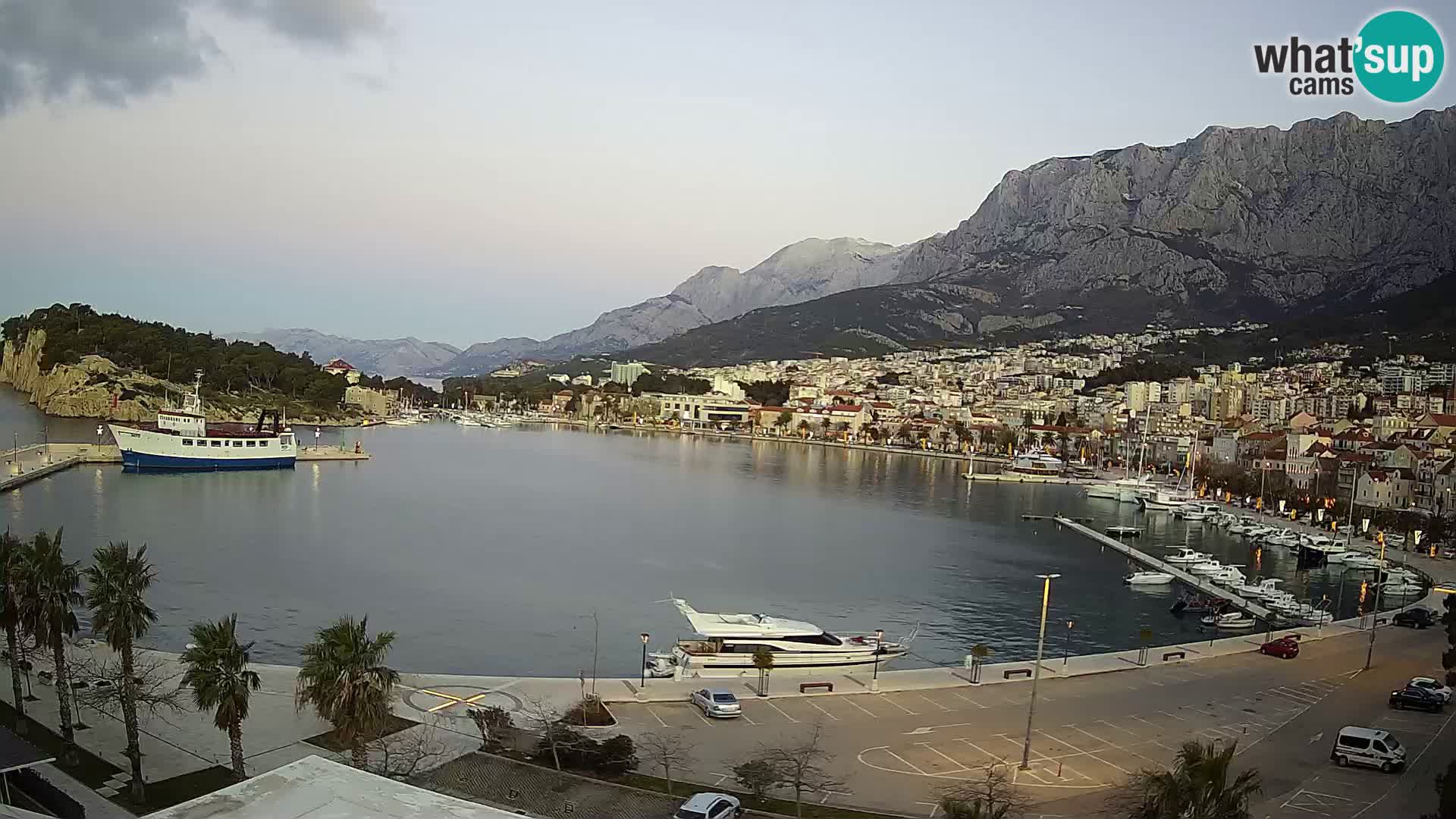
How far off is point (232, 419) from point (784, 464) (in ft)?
132

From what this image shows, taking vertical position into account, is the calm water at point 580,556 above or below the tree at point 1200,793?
below

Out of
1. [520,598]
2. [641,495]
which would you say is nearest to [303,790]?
[520,598]

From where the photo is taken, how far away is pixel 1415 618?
24.8m

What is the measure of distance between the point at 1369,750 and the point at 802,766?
8.07 metres

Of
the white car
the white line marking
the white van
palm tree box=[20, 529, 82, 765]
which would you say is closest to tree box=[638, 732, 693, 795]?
the white line marking

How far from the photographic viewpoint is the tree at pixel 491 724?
12797 millimetres

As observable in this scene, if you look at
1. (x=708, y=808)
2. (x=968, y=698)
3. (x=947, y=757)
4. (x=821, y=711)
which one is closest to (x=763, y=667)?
(x=821, y=711)

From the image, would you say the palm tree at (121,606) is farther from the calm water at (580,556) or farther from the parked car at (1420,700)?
the parked car at (1420,700)

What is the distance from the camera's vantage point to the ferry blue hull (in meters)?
49.4

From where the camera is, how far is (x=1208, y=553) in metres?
40.5

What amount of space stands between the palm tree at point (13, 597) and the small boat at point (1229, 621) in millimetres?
25779

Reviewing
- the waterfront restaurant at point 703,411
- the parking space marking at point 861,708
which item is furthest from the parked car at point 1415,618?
the waterfront restaurant at point 703,411

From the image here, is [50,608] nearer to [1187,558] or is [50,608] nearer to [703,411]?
[1187,558]

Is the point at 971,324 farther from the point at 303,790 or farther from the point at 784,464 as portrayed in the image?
the point at 303,790
